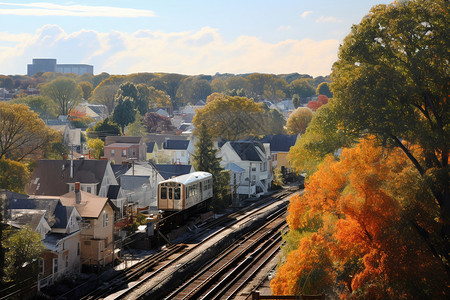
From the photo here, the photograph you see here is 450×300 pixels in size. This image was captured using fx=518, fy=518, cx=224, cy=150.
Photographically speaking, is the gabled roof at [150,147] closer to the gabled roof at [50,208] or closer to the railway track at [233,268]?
the railway track at [233,268]

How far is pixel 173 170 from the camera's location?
156ft

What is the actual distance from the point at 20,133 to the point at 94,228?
11.6 m

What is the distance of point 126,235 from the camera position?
35.0m

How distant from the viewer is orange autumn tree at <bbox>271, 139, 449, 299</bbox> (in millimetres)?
14633

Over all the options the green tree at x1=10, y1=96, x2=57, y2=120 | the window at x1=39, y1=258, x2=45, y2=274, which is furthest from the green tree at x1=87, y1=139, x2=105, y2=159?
the window at x1=39, y1=258, x2=45, y2=274

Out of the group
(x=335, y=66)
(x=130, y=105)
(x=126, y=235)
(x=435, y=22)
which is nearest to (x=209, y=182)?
(x=126, y=235)

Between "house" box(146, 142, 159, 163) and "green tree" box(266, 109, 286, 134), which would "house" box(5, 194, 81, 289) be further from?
"green tree" box(266, 109, 286, 134)

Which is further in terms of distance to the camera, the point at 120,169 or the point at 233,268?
the point at 120,169

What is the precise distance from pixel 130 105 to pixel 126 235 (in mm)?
46562

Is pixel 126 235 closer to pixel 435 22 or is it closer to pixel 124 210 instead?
pixel 124 210

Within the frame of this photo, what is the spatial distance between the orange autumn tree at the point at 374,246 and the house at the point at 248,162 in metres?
37.9

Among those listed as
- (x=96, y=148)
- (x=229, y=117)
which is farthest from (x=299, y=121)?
(x=96, y=148)

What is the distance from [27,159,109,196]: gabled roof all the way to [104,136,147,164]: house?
18719 mm

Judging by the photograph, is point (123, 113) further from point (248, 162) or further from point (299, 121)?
point (299, 121)
